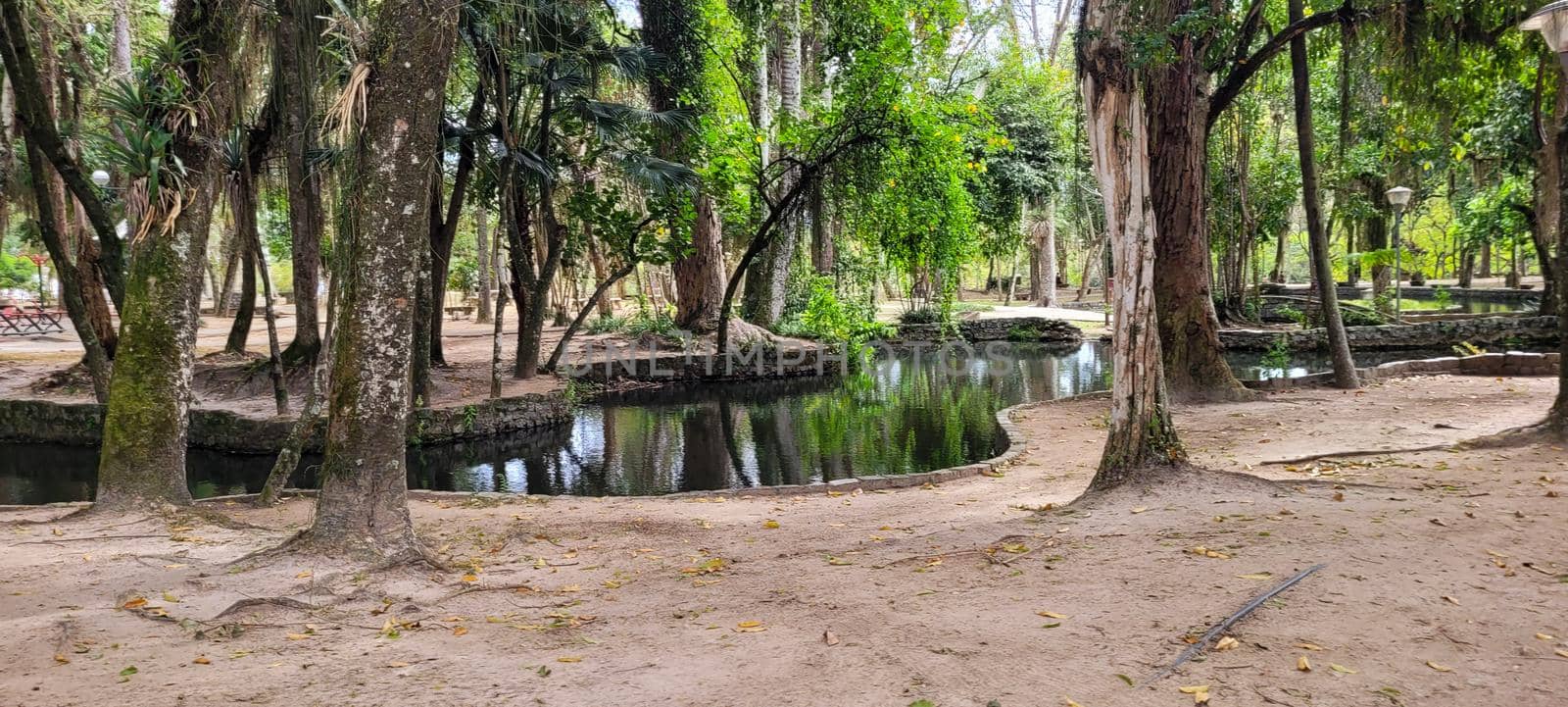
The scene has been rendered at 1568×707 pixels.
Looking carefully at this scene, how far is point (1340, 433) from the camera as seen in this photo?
755 cm

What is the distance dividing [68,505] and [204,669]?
4.93 m

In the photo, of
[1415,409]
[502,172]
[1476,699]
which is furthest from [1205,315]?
[502,172]

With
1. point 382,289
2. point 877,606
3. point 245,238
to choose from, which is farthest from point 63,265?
point 877,606

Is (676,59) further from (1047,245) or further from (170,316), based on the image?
(1047,245)

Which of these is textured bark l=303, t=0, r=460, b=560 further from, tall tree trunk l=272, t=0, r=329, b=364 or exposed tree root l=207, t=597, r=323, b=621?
tall tree trunk l=272, t=0, r=329, b=364

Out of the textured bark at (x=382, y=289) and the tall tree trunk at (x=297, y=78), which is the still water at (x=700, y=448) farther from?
the textured bark at (x=382, y=289)

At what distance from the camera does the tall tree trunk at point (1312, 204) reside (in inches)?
397

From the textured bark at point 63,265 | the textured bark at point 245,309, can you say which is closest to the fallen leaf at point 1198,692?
the textured bark at point 63,265

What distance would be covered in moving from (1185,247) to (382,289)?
29.3ft

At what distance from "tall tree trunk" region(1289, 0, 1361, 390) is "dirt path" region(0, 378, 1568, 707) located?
4.92 meters

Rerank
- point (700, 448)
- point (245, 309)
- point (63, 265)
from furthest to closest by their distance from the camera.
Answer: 1. point (245, 309)
2. point (700, 448)
3. point (63, 265)

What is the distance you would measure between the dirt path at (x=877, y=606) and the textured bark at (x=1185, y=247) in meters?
4.20

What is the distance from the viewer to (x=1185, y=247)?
10211 mm

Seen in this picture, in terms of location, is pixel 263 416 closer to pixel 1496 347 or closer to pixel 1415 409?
pixel 1415 409
